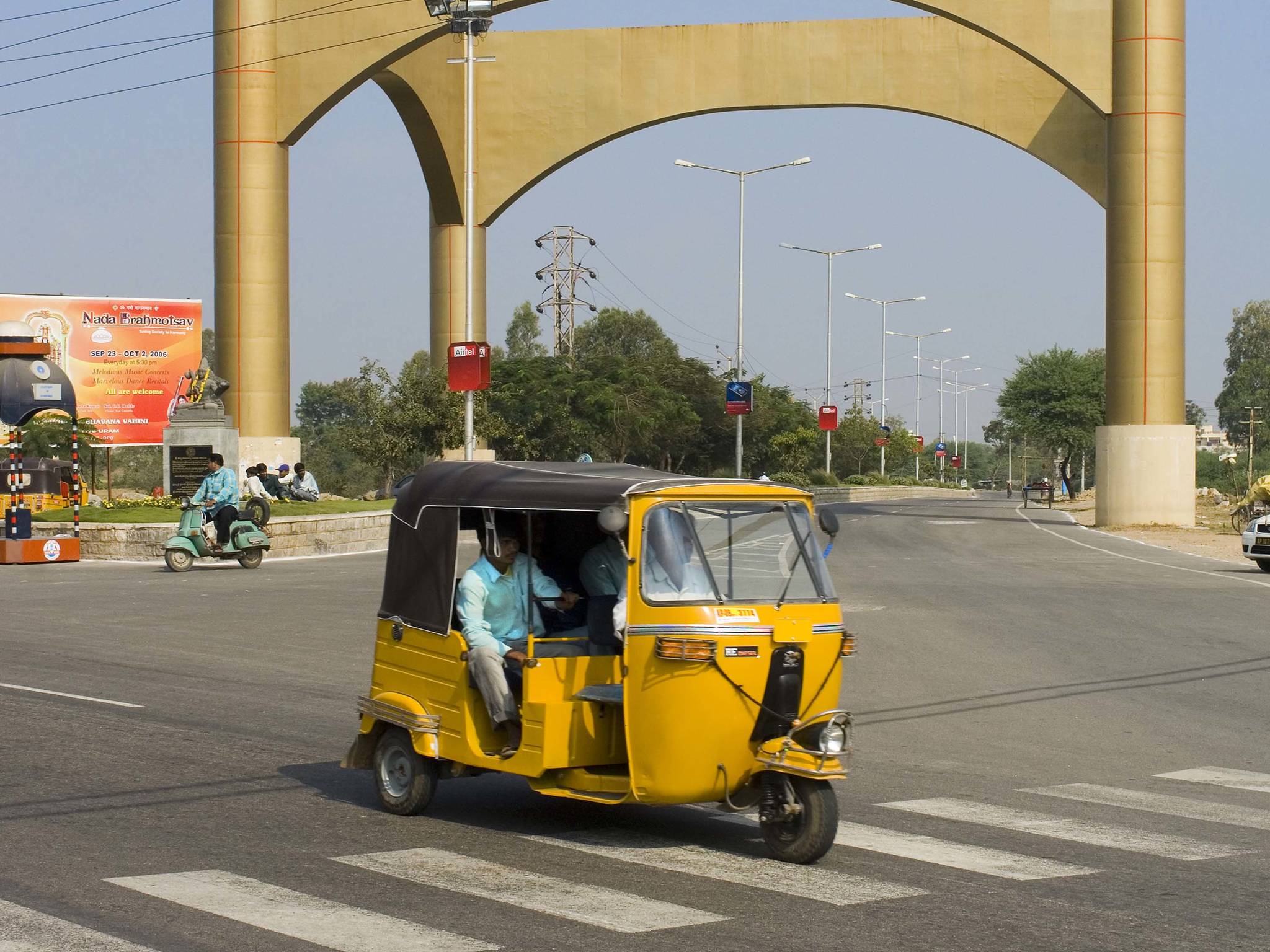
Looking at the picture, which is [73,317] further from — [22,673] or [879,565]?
[22,673]

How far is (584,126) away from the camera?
52125 mm

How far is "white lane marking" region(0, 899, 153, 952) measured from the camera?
5793mm

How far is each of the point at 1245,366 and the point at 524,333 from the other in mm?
66857

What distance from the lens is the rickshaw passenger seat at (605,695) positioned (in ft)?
25.1

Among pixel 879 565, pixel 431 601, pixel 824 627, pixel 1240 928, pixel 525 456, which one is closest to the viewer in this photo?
pixel 1240 928

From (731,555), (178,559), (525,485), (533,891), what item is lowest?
(533,891)

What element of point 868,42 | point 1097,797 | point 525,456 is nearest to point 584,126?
point 868,42

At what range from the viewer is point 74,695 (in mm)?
12656

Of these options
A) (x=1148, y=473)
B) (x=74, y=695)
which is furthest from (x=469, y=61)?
(x=1148, y=473)

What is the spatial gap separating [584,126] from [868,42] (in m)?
9.51

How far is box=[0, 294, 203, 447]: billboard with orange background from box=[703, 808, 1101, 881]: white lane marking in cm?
5664

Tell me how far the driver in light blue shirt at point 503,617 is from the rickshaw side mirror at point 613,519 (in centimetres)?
94

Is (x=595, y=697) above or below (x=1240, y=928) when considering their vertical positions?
above

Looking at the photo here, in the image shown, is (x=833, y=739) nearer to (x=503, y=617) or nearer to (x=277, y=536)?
(x=503, y=617)
